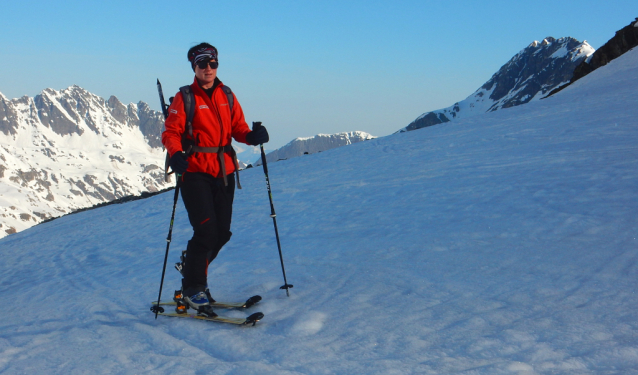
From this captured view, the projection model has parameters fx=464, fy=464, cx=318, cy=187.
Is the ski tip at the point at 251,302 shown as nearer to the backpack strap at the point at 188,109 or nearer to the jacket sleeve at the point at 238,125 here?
the backpack strap at the point at 188,109

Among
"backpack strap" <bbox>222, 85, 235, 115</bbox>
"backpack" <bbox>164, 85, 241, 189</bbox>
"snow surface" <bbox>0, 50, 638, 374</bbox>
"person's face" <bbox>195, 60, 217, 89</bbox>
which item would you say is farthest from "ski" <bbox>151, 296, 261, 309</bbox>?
"person's face" <bbox>195, 60, 217, 89</bbox>

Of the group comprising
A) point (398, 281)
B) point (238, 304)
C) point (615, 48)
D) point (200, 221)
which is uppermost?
point (615, 48)

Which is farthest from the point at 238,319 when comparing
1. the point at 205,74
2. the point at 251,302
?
the point at 205,74

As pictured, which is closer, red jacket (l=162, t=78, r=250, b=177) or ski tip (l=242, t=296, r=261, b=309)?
red jacket (l=162, t=78, r=250, b=177)

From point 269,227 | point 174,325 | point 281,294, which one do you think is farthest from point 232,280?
point 269,227

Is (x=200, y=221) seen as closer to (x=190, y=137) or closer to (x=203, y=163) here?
(x=203, y=163)

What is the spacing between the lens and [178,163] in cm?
465

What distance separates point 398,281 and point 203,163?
8.38ft

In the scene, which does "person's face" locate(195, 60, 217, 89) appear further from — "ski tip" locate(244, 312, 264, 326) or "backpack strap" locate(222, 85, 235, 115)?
"ski tip" locate(244, 312, 264, 326)

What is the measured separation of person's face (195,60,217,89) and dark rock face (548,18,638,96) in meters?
46.1

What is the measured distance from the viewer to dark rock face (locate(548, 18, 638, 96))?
43625 millimetres

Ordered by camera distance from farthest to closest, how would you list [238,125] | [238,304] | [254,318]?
[238,125] → [238,304] → [254,318]

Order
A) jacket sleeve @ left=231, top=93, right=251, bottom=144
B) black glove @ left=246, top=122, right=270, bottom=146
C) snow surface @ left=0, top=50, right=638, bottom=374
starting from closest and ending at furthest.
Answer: snow surface @ left=0, top=50, right=638, bottom=374 → black glove @ left=246, top=122, right=270, bottom=146 → jacket sleeve @ left=231, top=93, right=251, bottom=144

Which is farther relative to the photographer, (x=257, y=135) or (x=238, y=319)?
(x=257, y=135)
